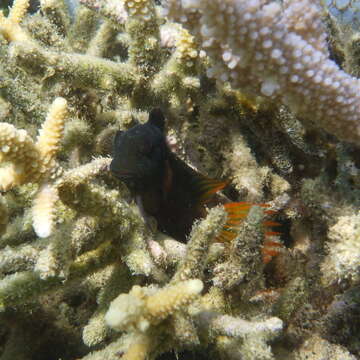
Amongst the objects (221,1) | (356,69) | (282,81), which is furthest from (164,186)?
(356,69)

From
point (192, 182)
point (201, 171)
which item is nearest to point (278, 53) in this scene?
point (192, 182)

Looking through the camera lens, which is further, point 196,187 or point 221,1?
point 196,187

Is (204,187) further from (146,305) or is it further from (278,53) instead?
(146,305)

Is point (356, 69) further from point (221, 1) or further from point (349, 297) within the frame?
point (349, 297)

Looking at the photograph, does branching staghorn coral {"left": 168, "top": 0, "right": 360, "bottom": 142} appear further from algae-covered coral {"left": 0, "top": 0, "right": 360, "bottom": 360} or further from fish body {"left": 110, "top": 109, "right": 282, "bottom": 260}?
fish body {"left": 110, "top": 109, "right": 282, "bottom": 260}

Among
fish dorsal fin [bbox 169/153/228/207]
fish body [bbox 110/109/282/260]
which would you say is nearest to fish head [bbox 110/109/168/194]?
fish body [bbox 110/109/282/260]

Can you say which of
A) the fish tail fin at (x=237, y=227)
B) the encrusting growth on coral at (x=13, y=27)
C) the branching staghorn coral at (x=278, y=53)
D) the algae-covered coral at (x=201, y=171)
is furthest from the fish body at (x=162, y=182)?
the encrusting growth on coral at (x=13, y=27)

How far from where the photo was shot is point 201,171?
3197 mm

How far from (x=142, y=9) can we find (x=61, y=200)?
1660mm

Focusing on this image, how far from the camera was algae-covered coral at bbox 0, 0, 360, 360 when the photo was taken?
1.84 m

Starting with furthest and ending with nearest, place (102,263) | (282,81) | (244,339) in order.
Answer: (102,263) → (282,81) → (244,339)

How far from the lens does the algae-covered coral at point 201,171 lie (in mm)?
1838

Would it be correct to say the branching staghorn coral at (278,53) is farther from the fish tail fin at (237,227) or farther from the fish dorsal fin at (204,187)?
the fish dorsal fin at (204,187)

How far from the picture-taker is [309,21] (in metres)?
1.99
